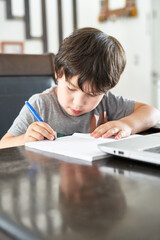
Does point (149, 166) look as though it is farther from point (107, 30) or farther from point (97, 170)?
point (107, 30)

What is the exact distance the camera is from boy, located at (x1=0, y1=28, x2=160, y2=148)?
903 mm

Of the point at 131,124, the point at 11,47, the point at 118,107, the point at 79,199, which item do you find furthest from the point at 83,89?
the point at 11,47

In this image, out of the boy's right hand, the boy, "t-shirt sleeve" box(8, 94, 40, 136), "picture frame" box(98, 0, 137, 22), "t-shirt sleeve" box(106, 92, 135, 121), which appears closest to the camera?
the boy's right hand

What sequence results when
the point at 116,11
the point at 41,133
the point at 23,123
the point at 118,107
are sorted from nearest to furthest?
1. the point at 41,133
2. the point at 23,123
3. the point at 118,107
4. the point at 116,11

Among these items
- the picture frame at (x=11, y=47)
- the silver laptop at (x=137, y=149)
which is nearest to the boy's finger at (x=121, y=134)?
the silver laptop at (x=137, y=149)

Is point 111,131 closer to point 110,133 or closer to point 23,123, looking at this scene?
point 110,133

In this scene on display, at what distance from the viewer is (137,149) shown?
572 millimetres

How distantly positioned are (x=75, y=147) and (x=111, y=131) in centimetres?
17

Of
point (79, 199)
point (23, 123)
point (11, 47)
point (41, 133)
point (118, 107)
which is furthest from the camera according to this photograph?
point (11, 47)

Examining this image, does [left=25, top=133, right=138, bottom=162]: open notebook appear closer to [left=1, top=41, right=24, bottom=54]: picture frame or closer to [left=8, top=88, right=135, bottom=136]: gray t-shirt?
[left=8, top=88, right=135, bottom=136]: gray t-shirt

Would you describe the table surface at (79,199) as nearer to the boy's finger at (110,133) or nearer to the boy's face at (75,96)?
the boy's finger at (110,133)

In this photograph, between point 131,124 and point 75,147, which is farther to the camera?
point 131,124

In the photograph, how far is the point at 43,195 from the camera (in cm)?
39

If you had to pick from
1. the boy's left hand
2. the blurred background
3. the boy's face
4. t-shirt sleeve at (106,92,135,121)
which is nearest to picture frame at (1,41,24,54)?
the blurred background
